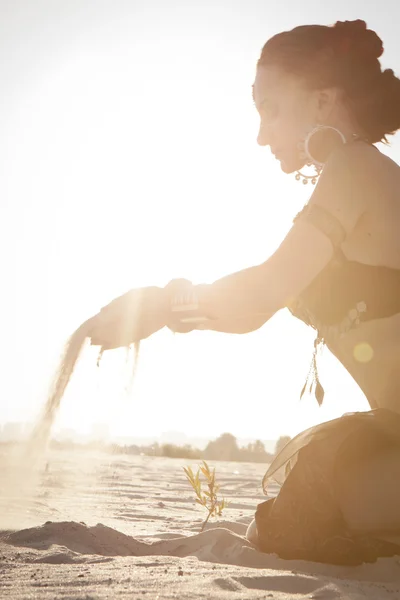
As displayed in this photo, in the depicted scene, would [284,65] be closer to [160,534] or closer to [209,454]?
[160,534]

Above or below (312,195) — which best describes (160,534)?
below

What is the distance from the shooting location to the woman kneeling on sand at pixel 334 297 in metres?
1.88

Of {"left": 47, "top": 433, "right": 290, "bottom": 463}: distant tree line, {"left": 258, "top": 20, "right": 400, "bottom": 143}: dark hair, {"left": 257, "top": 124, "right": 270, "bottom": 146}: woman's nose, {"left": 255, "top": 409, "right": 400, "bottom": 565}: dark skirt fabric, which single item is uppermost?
{"left": 258, "top": 20, "right": 400, "bottom": 143}: dark hair

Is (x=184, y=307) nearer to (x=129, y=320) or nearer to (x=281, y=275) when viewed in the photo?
(x=129, y=320)

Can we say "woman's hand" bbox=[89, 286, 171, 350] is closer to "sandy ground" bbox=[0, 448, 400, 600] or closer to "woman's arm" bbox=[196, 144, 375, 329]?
"woman's arm" bbox=[196, 144, 375, 329]

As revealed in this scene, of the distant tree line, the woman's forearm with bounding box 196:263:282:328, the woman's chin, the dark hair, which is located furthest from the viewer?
the distant tree line

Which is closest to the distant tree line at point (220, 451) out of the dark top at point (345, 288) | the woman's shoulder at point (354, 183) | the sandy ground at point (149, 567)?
the sandy ground at point (149, 567)

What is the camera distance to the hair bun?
94.0 inches

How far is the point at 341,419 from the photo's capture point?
2072 mm

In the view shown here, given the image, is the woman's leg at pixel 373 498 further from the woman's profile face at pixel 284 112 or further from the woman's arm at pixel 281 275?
the woman's profile face at pixel 284 112

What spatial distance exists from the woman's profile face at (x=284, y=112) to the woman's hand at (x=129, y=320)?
977 mm

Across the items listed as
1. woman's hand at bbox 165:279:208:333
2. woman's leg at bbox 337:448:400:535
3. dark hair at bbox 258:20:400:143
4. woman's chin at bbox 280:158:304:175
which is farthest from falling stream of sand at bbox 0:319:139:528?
dark hair at bbox 258:20:400:143

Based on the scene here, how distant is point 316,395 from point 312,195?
0.95 meters

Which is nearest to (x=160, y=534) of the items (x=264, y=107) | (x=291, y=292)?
(x=291, y=292)
